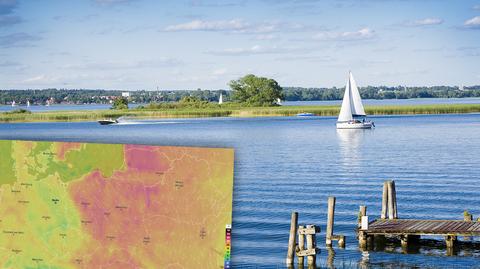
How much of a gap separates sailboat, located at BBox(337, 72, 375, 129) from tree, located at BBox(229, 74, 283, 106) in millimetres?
78117

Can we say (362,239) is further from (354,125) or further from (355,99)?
(355,99)

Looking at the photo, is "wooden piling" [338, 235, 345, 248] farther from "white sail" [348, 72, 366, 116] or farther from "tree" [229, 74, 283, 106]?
"tree" [229, 74, 283, 106]

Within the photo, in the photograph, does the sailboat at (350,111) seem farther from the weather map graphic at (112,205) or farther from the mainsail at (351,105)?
the weather map graphic at (112,205)

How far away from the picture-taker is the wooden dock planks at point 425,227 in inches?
1079

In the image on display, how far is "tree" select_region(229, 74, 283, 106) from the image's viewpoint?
630 ft

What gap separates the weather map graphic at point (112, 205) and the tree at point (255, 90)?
181005 millimetres

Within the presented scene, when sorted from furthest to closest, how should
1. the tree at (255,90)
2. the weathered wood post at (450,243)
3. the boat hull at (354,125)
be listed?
the tree at (255,90) < the boat hull at (354,125) < the weathered wood post at (450,243)

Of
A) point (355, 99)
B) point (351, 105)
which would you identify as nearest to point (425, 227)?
point (355, 99)

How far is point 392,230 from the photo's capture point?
91.8 feet

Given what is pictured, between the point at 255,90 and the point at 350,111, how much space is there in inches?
3246

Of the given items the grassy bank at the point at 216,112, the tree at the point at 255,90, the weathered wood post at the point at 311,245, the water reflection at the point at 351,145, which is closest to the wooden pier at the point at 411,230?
the weathered wood post at the point at 311,245

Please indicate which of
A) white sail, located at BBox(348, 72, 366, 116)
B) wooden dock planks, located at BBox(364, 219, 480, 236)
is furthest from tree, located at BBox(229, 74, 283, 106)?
wooden dock planks, located at BBox(364, 219, 480, 236)

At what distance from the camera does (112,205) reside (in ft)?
32.4

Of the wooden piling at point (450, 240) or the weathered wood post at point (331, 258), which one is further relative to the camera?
the wooden piling at point (450, 240)
